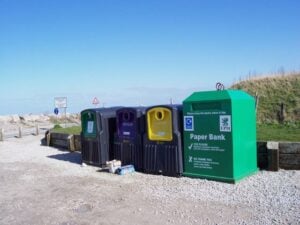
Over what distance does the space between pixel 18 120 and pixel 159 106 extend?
26953mm

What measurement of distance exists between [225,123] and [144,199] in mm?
2049

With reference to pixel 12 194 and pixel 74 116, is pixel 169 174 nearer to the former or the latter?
pixel 12 194

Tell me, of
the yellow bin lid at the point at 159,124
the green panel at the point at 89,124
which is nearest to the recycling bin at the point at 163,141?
the yellow bin lid at the point at 159,124

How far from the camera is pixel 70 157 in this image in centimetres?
1088

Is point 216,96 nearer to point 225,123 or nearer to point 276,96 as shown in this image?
point 225,123

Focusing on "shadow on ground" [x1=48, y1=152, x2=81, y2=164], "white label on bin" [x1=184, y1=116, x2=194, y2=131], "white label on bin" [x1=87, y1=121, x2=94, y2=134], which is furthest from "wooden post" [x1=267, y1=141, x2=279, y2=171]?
"shadow on ground" [x1=48, y1=152, x2=81, y2=164]

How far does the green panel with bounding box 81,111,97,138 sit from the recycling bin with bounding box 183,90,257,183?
103 inches

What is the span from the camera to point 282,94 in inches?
731

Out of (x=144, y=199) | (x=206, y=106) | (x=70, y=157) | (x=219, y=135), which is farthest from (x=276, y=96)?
(x=144, y=199)

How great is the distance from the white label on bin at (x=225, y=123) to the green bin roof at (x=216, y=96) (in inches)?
13.5

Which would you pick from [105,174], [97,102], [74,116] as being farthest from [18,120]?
[105,174]

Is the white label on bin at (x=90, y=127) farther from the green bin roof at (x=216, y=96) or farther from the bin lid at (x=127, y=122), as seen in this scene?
the green bin roof at (x=216, y=96)

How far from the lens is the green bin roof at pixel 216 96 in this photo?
684 cm

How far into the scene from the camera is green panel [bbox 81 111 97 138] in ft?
29.8
